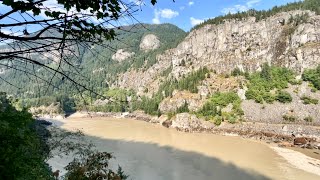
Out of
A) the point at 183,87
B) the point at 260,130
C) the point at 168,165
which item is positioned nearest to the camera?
the point at 168,165

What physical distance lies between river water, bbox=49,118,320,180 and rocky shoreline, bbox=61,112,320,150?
18.1ft

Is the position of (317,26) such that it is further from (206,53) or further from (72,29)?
(72,29)

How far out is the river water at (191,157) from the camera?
53.7m

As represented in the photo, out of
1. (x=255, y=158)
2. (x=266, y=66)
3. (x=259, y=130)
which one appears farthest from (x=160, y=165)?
(x=266, y=66)

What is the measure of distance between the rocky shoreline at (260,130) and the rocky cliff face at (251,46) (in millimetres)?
34682

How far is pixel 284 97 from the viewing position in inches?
4392

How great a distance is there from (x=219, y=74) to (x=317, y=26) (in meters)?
40.3

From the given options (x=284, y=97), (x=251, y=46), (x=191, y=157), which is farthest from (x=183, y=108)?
(x=191, y=157)

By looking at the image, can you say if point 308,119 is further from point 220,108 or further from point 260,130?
point 220,108

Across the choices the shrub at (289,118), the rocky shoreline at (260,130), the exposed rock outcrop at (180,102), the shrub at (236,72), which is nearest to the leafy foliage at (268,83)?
the shrub at (236,72)

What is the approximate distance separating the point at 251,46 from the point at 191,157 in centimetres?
9403

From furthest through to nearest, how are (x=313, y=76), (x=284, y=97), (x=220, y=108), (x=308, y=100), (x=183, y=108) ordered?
1. (x=183, y=108)
2. (x=220, y=108)
3. (x=313, y=76)
4. (x=284, y=97)
5. (x=308, y=100)

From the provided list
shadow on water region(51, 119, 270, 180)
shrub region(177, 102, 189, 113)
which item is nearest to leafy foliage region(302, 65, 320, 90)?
shrub region(177, 102, 189, 113)

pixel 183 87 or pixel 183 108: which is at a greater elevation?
pixel 183 87
